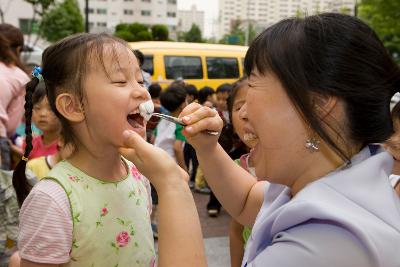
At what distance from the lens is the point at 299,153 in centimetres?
111

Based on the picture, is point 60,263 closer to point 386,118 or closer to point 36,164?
point 386,118

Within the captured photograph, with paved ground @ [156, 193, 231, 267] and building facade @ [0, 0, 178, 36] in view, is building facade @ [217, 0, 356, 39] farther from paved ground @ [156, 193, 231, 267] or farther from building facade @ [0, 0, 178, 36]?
paved ground @ [156, 193, 231, 267]

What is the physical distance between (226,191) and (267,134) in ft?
1.92

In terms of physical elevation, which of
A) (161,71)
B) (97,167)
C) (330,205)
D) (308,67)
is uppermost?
(308,67)

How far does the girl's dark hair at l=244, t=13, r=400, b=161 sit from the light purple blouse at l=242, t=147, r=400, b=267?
0.10m

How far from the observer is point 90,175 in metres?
1.50

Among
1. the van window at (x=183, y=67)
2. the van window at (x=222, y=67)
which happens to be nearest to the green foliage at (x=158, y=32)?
the van window at (x=222, y=67)

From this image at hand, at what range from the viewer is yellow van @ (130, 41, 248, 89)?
30.7 ft

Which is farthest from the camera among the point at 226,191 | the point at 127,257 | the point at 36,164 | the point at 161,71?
the point at 161,71

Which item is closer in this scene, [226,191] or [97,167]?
[97,167]

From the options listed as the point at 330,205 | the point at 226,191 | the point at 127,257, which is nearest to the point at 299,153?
the point at 330,205

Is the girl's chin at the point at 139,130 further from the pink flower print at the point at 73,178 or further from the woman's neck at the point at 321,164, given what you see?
the woman's neck at the point at 321,164

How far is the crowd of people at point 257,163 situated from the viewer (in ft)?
3.17

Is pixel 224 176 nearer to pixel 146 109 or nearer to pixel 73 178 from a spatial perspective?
pixel 146 109
